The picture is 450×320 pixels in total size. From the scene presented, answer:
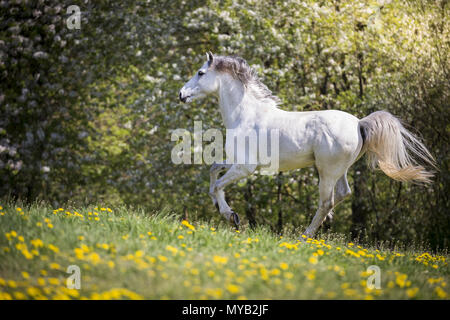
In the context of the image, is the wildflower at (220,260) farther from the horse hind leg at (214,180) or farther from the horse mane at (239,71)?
the horse mane at (239,71)

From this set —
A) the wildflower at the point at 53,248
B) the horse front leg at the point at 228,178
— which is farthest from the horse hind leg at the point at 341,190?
the wildflower at the point at 53,248

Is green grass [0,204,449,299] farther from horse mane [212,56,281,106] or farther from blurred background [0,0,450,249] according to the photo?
blurred background [0,0,450,249]

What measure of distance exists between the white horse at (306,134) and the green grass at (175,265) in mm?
1242

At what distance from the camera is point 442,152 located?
32.0ft

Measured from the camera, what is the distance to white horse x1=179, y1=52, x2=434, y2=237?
6.62 meters

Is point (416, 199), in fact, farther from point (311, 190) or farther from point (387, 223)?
point (311, 190)

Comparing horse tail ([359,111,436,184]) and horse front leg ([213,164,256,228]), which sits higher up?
horse tail ([359,111,436,184])

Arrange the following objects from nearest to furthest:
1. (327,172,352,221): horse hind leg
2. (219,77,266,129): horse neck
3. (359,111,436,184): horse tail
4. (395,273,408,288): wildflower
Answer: (395,273,408,288): wildflower, (359,111,436,184): horse tail, (219,77,266,129): horse neck, (327,172,352,221): horse hind leg

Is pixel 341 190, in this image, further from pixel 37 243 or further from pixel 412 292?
pixel 37 243

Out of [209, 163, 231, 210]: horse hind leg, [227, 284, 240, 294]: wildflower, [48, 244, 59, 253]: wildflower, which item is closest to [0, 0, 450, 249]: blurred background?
[209, 163, 231, 210]: horse hind leg

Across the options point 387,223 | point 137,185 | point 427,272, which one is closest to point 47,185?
point 137,185

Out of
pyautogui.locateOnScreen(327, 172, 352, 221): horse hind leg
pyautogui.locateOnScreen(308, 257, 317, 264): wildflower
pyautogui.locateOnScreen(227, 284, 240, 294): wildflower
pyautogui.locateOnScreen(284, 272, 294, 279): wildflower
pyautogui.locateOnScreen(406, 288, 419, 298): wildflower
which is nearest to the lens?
pyautogui.locateOnScreen(227, 284, 240, 294): wildflower

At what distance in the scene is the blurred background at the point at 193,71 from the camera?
10.8 metres
